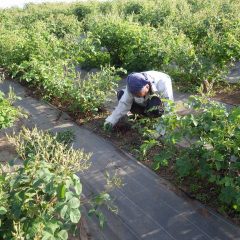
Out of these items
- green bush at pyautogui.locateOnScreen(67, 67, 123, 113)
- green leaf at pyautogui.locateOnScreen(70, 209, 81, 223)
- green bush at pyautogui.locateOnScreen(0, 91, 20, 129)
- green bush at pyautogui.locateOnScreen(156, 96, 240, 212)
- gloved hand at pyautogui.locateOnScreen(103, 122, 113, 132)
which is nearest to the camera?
green leaf at pyautogui.locateOnScreen(70, 209, 81, 223)

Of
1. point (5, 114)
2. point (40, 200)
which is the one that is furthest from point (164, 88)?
point (40, 200)

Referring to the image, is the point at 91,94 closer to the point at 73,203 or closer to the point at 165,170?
the point at 165,170

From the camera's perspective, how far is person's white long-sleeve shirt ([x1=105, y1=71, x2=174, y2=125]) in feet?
16.4

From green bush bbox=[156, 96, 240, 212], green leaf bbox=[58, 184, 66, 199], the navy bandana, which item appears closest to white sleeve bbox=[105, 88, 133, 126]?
the navy bandana

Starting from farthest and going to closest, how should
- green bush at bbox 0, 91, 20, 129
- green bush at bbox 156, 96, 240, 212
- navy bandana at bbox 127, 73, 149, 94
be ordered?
navy bandana at bbox 127, 73, 149, 94 → green bush at bbox 0, 91, 20, 129 → green bush at bbox 156, 96, 240, 212

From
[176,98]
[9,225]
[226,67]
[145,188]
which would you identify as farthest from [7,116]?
[226,67]

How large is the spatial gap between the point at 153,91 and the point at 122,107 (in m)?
0.56

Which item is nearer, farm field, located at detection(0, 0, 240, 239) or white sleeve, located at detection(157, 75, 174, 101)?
farm field, located at detection(0, 0, 240, 239)

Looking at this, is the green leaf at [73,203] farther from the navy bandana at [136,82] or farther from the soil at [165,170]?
the navy bandana at [136,82]

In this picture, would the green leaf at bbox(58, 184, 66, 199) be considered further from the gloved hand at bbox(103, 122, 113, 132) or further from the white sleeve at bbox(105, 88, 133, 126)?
the gloved hand at bbox(103, 122, 113, 132)

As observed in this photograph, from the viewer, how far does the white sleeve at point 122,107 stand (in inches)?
205

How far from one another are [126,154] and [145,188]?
818mm

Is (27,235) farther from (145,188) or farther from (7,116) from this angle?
(7,116)

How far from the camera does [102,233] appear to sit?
3.66m
